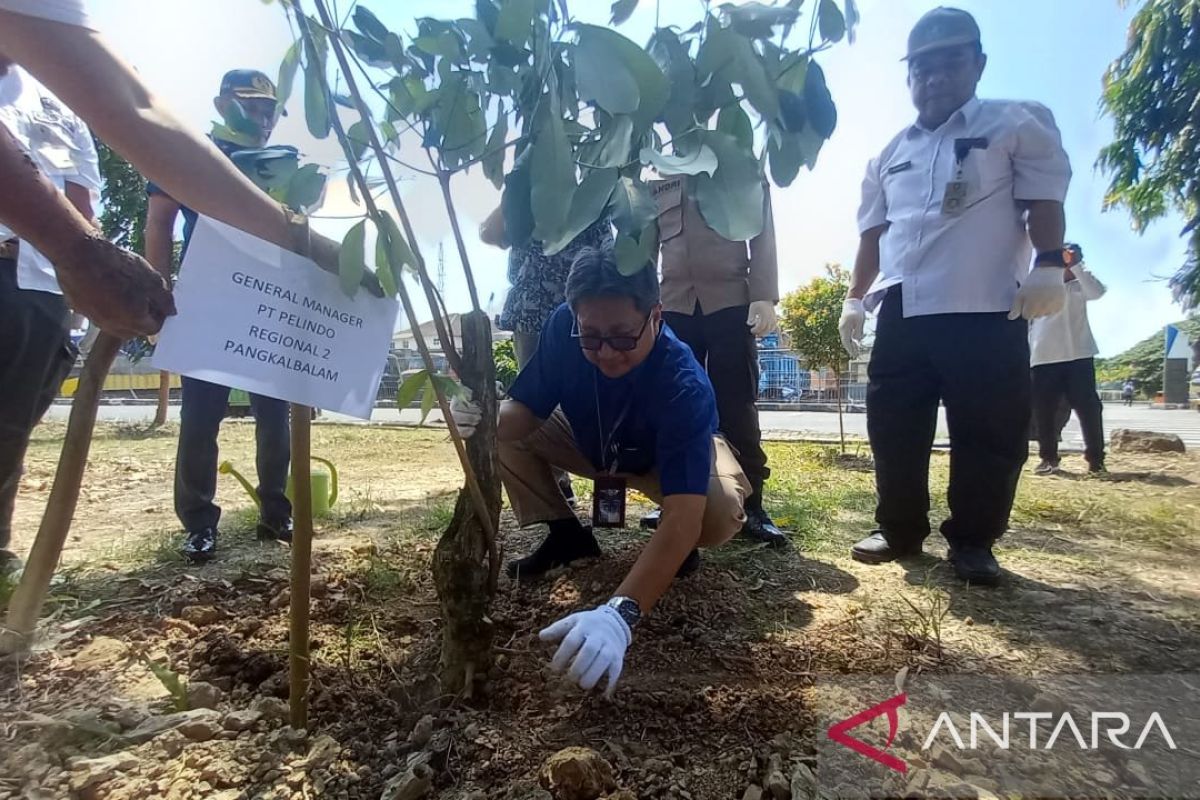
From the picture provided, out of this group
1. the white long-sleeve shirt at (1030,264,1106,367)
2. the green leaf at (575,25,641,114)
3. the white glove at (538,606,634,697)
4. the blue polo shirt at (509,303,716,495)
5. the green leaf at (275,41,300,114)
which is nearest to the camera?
the green leaf at (575,25,641,114)

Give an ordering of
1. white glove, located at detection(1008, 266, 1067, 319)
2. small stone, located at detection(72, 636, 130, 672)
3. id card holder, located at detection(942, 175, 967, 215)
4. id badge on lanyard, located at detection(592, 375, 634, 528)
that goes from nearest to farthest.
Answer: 1. small stone, located at detection(72, 636, 130, 672)
2. id badge on lanyard, located at detection(592, 375, 634, 528)
3. white glove, located at detection(1008, 266, 1067, 319)
4. id card holder, located at detection(942, 175, 967, 215)

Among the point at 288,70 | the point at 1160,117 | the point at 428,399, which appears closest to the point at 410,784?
the point at 428,399

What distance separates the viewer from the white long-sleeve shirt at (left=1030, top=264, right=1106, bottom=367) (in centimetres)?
475

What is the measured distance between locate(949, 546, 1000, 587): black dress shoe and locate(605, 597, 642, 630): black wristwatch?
1344 millimetres

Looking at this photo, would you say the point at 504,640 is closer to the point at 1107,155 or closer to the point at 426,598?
the point at 426,598

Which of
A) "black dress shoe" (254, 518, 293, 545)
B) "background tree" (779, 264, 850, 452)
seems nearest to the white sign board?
"black dress shoe" (254, 518, 293, 545)

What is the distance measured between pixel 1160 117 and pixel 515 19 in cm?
1103

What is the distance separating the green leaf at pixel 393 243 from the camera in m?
1.01

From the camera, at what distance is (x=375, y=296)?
3.64 feet

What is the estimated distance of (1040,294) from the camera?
206 centimetres

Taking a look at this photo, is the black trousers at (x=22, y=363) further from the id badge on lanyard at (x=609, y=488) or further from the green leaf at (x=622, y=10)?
the green leaf at (x=622, y=10)

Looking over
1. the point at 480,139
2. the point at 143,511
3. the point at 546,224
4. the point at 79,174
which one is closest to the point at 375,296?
the point at 480,139

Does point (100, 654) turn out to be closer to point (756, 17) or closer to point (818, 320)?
point (756, 17)

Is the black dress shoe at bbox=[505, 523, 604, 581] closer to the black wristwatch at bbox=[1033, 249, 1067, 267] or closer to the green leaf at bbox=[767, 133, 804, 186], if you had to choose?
the green leaf at bbox=[767, 133, 804, 186]
